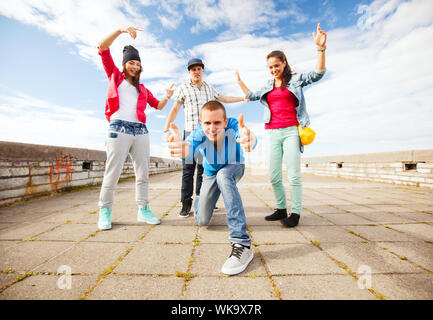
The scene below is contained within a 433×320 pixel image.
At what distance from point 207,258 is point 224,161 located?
0.89 metres

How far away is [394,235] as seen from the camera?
7.06 ft

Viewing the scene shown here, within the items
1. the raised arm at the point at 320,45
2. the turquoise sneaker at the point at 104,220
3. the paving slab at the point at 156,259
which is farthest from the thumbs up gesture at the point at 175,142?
the raised arm at the point at 320,45

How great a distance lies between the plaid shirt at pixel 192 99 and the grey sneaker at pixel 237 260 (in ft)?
6.06

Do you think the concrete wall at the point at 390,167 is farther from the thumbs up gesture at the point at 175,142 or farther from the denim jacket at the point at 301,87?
the thumbs up gesture at the point at 175,142

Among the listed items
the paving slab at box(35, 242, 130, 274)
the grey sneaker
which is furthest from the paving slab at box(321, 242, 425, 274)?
the paving slab at box(35, 242, 130, 274)

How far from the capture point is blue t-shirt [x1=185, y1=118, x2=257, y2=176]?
2031 mm

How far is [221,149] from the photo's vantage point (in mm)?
2047

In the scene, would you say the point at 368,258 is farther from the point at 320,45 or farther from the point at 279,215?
the point at 320,45

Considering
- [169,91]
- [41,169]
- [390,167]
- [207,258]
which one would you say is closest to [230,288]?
[207,258]

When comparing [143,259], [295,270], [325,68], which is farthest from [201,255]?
[325,68]

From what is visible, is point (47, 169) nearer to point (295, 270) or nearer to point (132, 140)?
point (132, 140)

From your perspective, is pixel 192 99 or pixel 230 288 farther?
pixel 192 99

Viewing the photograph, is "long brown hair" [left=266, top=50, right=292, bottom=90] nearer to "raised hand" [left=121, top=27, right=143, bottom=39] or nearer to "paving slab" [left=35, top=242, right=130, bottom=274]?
"raised hand" [left=121, top=27, right=143, bottom=39]

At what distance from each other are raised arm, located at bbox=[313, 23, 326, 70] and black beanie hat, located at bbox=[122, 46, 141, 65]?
2149 millimetres
